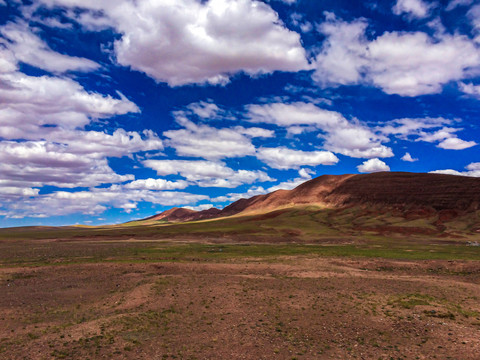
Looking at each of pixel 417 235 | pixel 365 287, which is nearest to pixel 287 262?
pixel 365 287

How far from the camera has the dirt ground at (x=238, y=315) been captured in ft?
61.0

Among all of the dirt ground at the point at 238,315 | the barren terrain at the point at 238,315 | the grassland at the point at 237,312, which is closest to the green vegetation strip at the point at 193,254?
the grassland at the point at 237,312

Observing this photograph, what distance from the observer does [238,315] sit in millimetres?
25031

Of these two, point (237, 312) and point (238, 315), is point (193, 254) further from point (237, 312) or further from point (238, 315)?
point (238, 315)

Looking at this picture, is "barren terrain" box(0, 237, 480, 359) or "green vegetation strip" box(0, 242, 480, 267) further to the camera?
"green vegetation strip" box(0, 242, 480, 267)

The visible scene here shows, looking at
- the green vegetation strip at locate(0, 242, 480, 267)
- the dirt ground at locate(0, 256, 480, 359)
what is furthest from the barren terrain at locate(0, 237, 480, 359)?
the green vegetation strip at locate(0, 242, 480, 267)

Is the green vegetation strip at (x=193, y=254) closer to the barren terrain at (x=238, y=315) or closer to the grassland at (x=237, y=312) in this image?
the grassland at (x=237, y=312)

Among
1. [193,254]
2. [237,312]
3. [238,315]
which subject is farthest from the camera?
[193,254]

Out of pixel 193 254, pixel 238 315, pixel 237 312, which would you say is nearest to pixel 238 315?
pixel 238 315

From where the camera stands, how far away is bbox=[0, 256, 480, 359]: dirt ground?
18.6 m

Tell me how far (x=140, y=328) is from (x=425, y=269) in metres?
43.1

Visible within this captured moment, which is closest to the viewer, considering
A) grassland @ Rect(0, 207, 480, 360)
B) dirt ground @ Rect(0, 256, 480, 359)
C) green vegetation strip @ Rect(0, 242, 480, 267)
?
dirt ground @ Rect(0, 256, 480, 359)

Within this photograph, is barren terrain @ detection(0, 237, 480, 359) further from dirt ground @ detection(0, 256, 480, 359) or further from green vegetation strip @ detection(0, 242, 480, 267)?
green vegetation strip @ detection(0, 242, 480, 267)

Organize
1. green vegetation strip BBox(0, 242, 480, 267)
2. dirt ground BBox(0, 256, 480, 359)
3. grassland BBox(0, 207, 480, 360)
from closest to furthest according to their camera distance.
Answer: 1. dirt ground BBox(0, 256, 480, 359)
2. grassland BBox(0, 207, 480, 360)
3. green vegetation strip BBox(0, 242, 480, 267)
